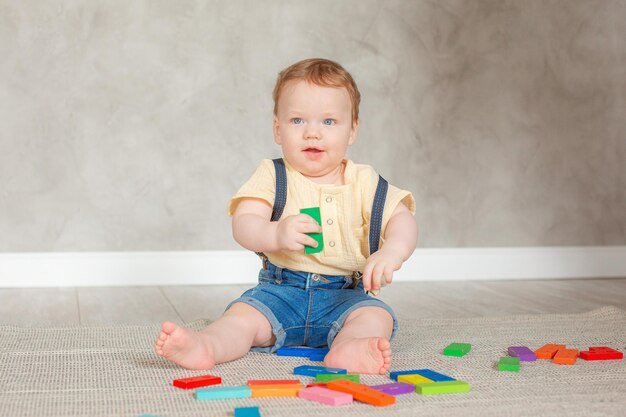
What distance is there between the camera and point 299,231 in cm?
129

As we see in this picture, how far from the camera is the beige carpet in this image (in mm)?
1030

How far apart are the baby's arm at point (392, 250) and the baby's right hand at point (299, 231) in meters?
0.09

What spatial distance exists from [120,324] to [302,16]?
3.66ft

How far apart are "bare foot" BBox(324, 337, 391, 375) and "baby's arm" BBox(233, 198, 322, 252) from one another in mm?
165

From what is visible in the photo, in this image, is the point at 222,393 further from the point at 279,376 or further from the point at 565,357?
the point at 565,357

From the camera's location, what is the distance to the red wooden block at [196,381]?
1.11m

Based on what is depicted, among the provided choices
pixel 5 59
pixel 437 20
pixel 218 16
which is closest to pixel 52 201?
pixel 5 59

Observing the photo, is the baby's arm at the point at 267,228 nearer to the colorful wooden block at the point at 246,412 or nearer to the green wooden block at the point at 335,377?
the green wooden block at the point at 335,377

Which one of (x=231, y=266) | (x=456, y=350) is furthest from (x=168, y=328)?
(x=231, y=266)

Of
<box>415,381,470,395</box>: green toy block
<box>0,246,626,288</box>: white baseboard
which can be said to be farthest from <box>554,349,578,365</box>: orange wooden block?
<box>0,246,626,288</box>: white baseboard

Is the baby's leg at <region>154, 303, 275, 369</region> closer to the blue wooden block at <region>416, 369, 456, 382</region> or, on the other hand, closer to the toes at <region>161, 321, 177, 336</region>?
the toes at <region>161, 321, 177, 336</region>

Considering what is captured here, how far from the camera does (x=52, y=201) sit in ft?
7.50

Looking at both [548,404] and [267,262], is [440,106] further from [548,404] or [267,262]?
[548,404]

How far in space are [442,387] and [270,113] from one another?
1.41 metres
